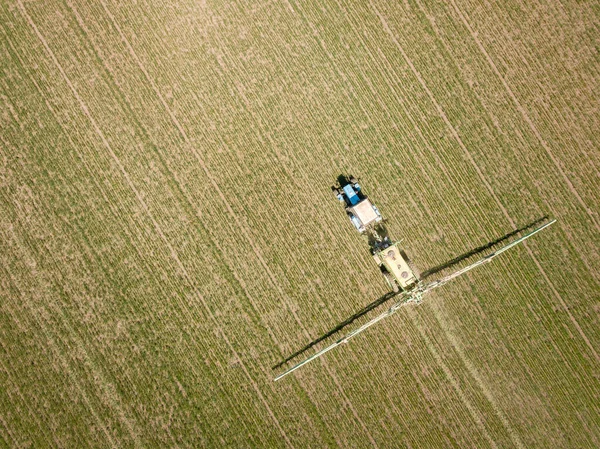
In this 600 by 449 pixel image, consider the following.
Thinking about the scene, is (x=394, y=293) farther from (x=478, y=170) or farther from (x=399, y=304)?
(x=478, y=170)

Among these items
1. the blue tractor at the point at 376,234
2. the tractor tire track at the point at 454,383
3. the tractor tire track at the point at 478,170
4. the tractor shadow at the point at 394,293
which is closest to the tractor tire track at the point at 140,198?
the tractor shadow at the point at 394,293

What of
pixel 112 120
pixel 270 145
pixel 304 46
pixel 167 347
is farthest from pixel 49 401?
pixel 304 46

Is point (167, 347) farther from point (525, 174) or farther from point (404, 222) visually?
point (525, 174)

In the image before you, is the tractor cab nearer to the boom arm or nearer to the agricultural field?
the agricultural field

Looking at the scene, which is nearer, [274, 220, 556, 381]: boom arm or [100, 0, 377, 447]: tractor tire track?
[274, 220, 556, 381]: boom arm

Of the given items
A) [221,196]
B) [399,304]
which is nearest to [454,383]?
[399,304]

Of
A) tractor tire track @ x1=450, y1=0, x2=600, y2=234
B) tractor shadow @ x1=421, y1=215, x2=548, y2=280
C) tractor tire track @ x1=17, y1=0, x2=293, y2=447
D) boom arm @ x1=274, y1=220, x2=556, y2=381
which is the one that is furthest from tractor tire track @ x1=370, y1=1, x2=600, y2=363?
tractor tire track @ x1=17, y1=0, x2=293, y2=447

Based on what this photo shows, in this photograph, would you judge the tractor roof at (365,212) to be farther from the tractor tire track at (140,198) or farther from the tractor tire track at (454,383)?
the tractor tire track at (140,198)
